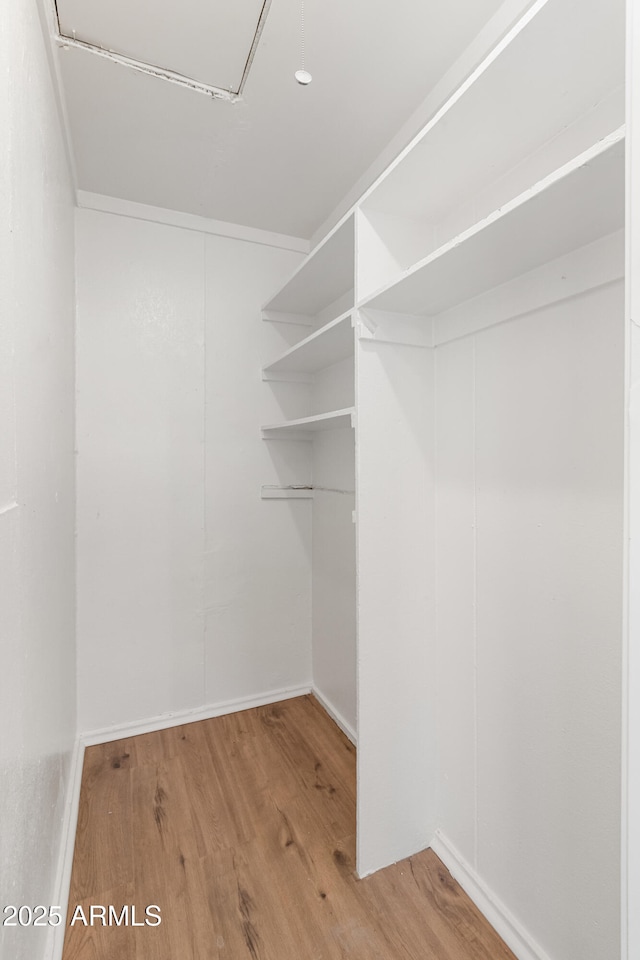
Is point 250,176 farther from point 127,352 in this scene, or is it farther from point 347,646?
point 347,646

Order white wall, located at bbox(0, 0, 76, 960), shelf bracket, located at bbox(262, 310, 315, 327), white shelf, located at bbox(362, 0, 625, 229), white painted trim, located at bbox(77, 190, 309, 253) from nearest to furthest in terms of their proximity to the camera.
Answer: white wall, located at bbox(0, 0, 76, 960)
white shelf, located at bbox(362, 0, 625, 229)
white painted trim, located at bbox(77, 190, 309, 253)
shelf bracket, located at bbox(262, 310, 315, 327)

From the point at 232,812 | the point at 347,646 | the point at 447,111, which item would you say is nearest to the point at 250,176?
the point at 447,111

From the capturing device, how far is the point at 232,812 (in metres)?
1.63

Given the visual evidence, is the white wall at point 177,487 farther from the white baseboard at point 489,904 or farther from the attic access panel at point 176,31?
the white baseboard at point 489,904

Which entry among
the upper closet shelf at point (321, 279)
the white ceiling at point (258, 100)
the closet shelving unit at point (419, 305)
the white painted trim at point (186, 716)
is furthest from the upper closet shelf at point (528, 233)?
the white painted trim at point (186, 716)

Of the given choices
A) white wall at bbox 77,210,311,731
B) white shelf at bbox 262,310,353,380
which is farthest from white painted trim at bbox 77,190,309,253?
white shelf at bbox 262,310,353,380

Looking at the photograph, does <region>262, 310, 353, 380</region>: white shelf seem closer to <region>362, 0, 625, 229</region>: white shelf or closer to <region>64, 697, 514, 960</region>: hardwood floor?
<region>362, 0, 625, 229</region>: white shelf

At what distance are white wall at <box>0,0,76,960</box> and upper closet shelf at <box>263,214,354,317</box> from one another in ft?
2.83

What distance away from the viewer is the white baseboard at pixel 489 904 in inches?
44.6

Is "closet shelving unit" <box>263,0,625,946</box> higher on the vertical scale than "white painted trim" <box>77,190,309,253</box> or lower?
lower

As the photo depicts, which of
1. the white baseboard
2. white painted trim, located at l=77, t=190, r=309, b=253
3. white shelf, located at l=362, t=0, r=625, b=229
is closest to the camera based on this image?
white shelf, located at l=362, t=0, r=625, b=229

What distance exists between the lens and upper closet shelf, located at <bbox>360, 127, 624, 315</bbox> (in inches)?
30.3

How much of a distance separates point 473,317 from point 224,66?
1.08 metres

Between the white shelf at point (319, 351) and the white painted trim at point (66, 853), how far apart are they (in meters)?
1.84
